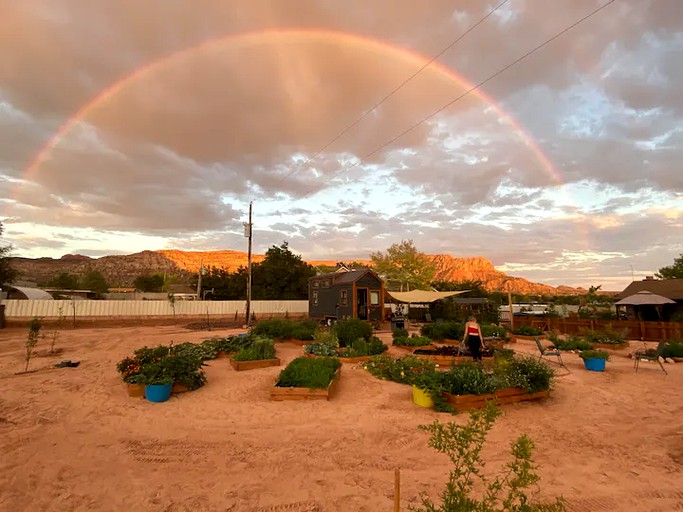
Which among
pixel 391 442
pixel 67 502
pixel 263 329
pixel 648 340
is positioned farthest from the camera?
pixel 648 340

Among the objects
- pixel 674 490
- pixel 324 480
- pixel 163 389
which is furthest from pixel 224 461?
pixel 674 490

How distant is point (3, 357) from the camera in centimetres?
1375

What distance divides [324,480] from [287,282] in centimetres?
4325

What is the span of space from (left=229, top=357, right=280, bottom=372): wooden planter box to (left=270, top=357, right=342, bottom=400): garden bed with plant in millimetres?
2113

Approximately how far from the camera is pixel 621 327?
19906mm

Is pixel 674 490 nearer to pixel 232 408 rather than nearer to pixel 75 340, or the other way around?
pixel 232 408

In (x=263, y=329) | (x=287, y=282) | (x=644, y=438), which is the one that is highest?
(x=287, y=282)

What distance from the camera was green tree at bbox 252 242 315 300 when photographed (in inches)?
1850

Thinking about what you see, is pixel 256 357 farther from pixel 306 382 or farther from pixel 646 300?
pixel 646 300

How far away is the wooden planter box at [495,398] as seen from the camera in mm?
7633

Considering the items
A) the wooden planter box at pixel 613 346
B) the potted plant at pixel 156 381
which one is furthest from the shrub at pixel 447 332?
the potted plant at pixel 156 381

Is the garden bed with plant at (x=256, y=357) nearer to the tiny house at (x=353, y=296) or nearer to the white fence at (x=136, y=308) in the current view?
the tiny house at (x=353, y=296)

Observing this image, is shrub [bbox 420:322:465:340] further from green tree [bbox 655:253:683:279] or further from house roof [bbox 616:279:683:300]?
green tree [bbox 655:253:683:279]

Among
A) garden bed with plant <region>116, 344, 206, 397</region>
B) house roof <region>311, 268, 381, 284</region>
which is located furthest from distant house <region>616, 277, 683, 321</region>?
garden bed with plant <region>116, 344, 206, 397</region>
